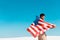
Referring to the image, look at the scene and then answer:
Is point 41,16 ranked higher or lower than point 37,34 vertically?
higher

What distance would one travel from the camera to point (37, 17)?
11.7m

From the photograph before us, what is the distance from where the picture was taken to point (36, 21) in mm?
11711

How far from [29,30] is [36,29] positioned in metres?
0.33

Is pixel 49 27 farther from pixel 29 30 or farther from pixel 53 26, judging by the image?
pixel 29 30

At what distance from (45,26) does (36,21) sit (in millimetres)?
431

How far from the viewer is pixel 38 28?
455 inches

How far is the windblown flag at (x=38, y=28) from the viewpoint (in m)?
11.3

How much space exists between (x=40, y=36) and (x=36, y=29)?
1.70 ft

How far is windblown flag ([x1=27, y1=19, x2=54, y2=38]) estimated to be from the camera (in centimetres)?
1128

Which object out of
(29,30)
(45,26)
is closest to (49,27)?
(45,26)

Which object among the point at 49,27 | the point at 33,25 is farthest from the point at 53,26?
the point at 33,25

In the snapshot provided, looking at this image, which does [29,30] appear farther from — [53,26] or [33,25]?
[53,26]

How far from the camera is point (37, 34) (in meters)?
11.3

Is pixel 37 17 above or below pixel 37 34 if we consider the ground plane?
above
